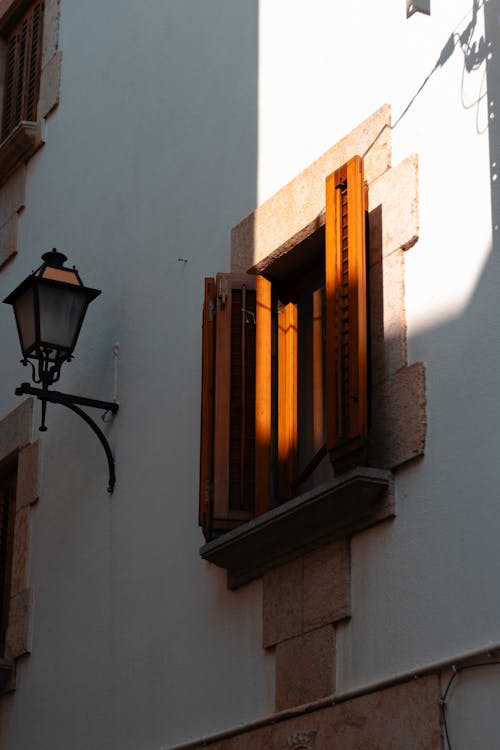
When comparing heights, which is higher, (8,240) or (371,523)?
(8,240)

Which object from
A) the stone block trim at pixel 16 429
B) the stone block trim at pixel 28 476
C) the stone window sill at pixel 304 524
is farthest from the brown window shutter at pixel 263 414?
the stone block trim at pixel 16 429

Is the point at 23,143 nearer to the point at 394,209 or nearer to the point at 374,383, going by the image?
the point at 394,209

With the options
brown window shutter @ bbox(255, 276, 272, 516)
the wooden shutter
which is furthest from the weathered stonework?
brown window shutter @ bbox(255, 276, 272, 516)

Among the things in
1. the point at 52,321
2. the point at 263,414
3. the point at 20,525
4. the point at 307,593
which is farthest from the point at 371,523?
the point at 20,525

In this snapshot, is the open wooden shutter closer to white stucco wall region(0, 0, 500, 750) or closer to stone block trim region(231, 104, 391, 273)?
stone block trim region(231, 104, 391, 273)

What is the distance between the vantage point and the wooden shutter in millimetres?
5531

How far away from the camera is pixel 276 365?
649 cm

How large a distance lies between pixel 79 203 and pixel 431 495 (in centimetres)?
423

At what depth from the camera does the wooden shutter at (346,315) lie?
18.1ft

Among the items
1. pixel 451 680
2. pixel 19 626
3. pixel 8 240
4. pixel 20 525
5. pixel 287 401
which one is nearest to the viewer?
pixel 451 680

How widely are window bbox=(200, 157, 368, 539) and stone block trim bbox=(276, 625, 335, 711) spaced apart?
637 millimetres

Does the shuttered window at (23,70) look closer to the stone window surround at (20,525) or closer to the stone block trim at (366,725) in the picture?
the stone window surround at (20,525)

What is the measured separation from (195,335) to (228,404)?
79 centimetres

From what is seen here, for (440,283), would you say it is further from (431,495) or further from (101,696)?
(101,696)
